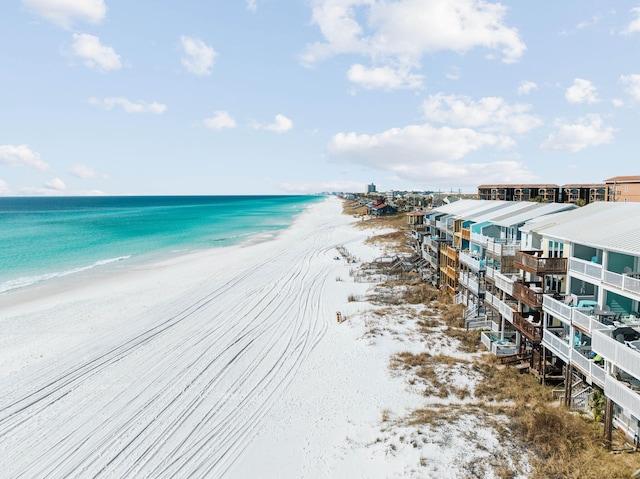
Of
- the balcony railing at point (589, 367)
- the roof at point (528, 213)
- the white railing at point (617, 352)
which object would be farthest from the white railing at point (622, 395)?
the roof at point (528, 213)

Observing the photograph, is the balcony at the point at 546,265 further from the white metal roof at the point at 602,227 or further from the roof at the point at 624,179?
the roof at the point at 624,179

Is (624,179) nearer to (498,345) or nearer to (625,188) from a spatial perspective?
(625,188)

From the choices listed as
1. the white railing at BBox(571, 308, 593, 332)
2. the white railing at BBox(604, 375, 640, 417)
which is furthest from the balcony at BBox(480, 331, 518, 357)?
the white railing at BBox(604, 375, 640, 417)

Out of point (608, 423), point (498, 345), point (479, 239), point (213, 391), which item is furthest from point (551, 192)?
point (213, 391)

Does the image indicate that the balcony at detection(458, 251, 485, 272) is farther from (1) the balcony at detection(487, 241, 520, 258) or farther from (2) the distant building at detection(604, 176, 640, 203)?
(2) the distant building at detection(604, 176, 640, 203)

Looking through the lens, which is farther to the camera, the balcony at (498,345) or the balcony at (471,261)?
→ the balcony at (471,261)

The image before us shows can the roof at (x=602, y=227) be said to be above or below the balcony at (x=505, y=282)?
above
